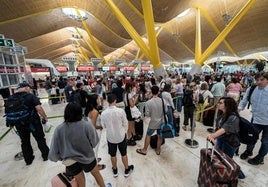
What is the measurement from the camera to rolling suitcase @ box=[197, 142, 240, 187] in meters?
1.92

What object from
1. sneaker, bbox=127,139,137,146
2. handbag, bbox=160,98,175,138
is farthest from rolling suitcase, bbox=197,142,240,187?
sneaker, bbox=127,139,137,146

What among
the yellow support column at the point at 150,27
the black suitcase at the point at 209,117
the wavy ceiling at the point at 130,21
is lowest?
the black suitcase at the point at 209,117

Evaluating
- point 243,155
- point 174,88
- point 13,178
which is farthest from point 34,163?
point 174,88

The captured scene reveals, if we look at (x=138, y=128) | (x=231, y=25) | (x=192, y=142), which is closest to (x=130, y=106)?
(x=138, y=128)

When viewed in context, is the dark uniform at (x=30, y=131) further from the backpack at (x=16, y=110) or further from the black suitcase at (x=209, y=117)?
the black suitcase at (x=209, y=117)

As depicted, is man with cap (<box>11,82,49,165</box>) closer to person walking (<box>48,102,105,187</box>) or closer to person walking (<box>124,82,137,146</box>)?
person walking (<box>48,102,105,187</box>)

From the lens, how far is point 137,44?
13.0m

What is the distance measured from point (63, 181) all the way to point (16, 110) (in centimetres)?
195

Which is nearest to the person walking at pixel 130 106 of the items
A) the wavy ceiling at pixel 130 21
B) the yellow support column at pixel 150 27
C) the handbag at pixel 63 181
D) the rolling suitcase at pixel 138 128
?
the rolling suitcase at pixel 138 128

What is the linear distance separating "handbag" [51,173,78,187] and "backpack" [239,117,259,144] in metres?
2.67

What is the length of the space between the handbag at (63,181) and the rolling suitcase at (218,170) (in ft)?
6.35

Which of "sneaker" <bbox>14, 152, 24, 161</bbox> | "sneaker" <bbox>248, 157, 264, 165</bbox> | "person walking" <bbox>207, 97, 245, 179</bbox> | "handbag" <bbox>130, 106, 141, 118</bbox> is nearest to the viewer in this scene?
"person walking" <bbox>207, 97, 245, 179</bbox>

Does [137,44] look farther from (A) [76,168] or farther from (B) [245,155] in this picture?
(A) [76,168]

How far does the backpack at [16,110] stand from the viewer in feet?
9.51
